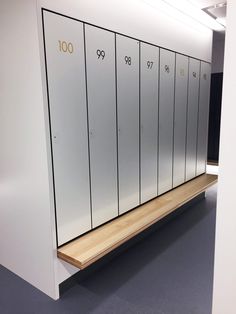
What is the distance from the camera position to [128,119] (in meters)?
2.82

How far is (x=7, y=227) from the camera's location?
260 cm

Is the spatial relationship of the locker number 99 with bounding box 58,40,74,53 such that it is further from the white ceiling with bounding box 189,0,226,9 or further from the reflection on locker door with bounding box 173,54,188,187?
the reflection on locker door with bounding box 173,54,188,187

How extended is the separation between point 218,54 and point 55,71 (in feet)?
14.3

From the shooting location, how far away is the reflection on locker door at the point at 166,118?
130 inches

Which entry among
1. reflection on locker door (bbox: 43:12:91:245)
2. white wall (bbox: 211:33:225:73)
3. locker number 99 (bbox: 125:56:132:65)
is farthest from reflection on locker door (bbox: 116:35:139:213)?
white wall (bbox: 211:33:225:73)

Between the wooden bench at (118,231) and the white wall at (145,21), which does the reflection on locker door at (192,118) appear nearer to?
the white wall at (145,21)

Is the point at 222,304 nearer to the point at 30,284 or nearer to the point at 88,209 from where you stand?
the point at 88,209

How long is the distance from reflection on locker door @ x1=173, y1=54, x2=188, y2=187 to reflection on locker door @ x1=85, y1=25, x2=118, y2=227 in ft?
4.44

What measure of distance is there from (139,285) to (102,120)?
5.23 feet

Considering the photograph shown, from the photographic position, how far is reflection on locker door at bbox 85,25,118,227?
2.34 metres

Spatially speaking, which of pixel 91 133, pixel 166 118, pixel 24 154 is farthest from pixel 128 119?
pixel 24 154

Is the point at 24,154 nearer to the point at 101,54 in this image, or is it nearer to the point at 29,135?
the point at 29,135

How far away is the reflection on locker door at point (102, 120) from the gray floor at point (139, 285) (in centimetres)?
55

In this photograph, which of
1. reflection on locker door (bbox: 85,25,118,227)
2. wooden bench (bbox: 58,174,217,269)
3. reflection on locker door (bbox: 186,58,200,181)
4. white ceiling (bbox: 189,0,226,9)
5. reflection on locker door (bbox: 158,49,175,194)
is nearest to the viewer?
wooden bench (bbox: 58,174,217,269)
